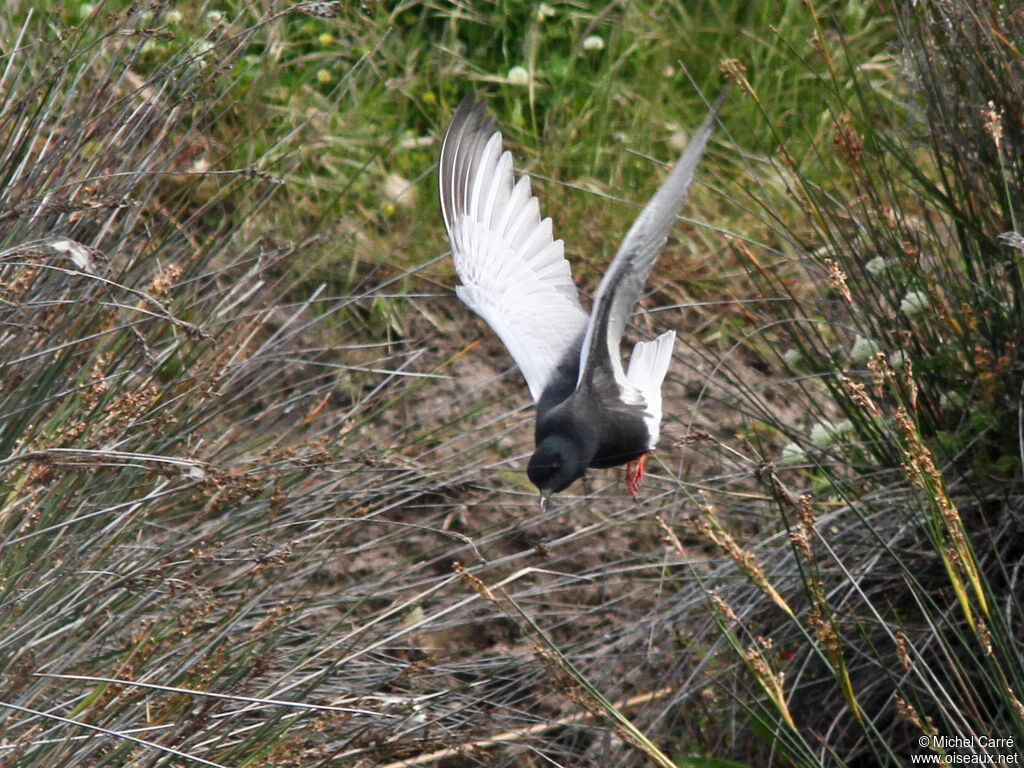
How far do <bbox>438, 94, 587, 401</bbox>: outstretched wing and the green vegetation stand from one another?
0.21 m

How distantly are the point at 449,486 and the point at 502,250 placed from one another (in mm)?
423

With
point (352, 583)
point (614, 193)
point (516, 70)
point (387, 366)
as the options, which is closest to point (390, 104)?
point (516, 70)

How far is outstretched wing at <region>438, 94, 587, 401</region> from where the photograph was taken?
2164 mm

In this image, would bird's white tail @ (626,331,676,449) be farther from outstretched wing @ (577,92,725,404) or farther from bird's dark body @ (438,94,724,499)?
outstretched wing @ (577,92,725,404)

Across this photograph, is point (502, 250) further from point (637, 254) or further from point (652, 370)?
point (637, 254)

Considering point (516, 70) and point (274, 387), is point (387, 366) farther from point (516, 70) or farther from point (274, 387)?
point (516, 70)

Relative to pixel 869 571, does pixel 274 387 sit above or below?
below

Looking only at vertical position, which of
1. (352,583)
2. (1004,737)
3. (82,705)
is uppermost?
(82,705)

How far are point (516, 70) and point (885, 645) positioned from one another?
1940 mm

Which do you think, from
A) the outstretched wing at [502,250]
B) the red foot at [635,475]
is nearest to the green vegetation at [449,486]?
the red foot at [635,475]

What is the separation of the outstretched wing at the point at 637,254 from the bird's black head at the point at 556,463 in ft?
0.37

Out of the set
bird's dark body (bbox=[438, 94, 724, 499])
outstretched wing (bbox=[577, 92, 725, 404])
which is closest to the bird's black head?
bird's dark body (bbox=[438, 94, 724, 499])

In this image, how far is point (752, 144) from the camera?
3455mm

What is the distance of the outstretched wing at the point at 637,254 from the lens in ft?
5.67
